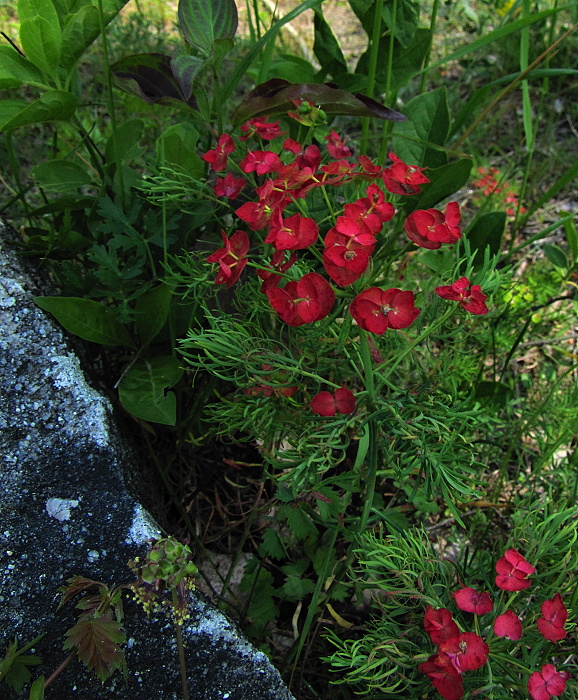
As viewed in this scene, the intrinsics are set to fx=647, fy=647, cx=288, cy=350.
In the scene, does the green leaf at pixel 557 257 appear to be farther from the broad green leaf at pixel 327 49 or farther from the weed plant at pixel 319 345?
the broad green leaf at pixel 327 49

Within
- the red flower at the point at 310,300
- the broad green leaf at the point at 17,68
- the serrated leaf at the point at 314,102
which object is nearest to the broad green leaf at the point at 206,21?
the serrated leaf at the point at 314,102

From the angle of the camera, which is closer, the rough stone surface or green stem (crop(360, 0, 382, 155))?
the rough stone surface

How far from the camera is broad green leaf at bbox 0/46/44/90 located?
148 centimetres

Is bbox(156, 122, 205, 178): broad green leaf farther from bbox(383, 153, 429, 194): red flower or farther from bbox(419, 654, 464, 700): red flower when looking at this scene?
bbox(419, 654, 464, 700): red flower

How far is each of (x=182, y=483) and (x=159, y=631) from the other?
1.58 feet

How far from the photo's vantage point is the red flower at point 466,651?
1020 mm

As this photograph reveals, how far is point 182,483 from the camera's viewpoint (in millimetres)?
1626

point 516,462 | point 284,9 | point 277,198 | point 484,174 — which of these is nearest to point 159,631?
point 277,198

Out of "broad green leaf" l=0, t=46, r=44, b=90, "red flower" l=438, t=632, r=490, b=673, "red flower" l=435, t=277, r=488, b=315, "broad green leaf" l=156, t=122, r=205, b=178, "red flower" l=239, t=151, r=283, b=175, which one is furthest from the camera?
"broad green leaf" l=156, t=122, r=205, b=178

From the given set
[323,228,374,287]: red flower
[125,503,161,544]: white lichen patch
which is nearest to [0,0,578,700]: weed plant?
Answer: [323,228,374,287]: red flower

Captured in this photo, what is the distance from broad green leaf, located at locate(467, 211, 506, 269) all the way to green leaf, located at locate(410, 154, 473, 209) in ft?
0.47

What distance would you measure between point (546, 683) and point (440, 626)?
180 mm

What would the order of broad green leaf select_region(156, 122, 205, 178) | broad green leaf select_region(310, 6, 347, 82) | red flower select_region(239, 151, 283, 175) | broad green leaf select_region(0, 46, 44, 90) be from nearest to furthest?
red flower select_region(239, 151, 283, 175) < broad green leaf select_region(0, 46, 44, 90) < broad green leaf select_region(156, 122, 205, 178) < broad green leaf select_region(310, 6, 347, 82)

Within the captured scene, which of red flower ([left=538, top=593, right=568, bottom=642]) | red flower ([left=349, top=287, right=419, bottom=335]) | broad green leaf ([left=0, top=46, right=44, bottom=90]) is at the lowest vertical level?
red flower ([left=538, top=593, right=568, bottom=642])
